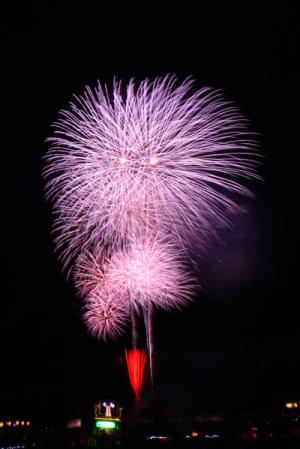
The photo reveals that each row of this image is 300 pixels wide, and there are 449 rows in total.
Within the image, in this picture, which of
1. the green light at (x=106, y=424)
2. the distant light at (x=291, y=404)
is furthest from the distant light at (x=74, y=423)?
the distant light at (x=291, y=404)

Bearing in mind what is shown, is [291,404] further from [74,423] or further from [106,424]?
[106,424]

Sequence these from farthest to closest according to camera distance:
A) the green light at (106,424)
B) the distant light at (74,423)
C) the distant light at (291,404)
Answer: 1. the distant light at (291,404)
2. the distant light at (74,423)
3. the green light at (106,424)

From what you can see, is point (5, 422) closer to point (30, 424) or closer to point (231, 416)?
point (30, 424)

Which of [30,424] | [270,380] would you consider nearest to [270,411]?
[270,380]

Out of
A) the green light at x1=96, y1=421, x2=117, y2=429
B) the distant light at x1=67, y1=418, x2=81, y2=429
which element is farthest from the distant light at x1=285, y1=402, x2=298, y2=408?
the green light at x1=96, y1=421, x2=117, y2=429

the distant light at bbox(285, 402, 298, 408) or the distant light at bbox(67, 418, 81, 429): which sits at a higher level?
the distant light at bbox(285, 402, 298, 408)

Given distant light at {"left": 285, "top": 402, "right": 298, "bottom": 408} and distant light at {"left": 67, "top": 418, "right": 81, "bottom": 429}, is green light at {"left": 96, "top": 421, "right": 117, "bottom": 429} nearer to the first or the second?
distant light at {"left": 67, "top": 418, "right": 81, "bottom": 429}

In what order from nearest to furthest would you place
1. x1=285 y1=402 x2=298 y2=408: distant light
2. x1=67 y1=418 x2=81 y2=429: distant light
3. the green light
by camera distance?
the green light, x1=67 y1=418 x2=81 y2=429: distant light, x1=285 y1=402 x2=298 y2=408: distant light

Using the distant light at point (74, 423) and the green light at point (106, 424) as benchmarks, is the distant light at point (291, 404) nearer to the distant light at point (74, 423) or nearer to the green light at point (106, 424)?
the distant light at point (74, 423)

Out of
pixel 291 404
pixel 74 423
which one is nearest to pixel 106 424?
pixel 74 423

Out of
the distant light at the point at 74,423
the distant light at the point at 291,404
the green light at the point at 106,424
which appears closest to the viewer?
the green light at the point at 106,424

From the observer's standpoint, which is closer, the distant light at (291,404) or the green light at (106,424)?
the green light at (106,424)
